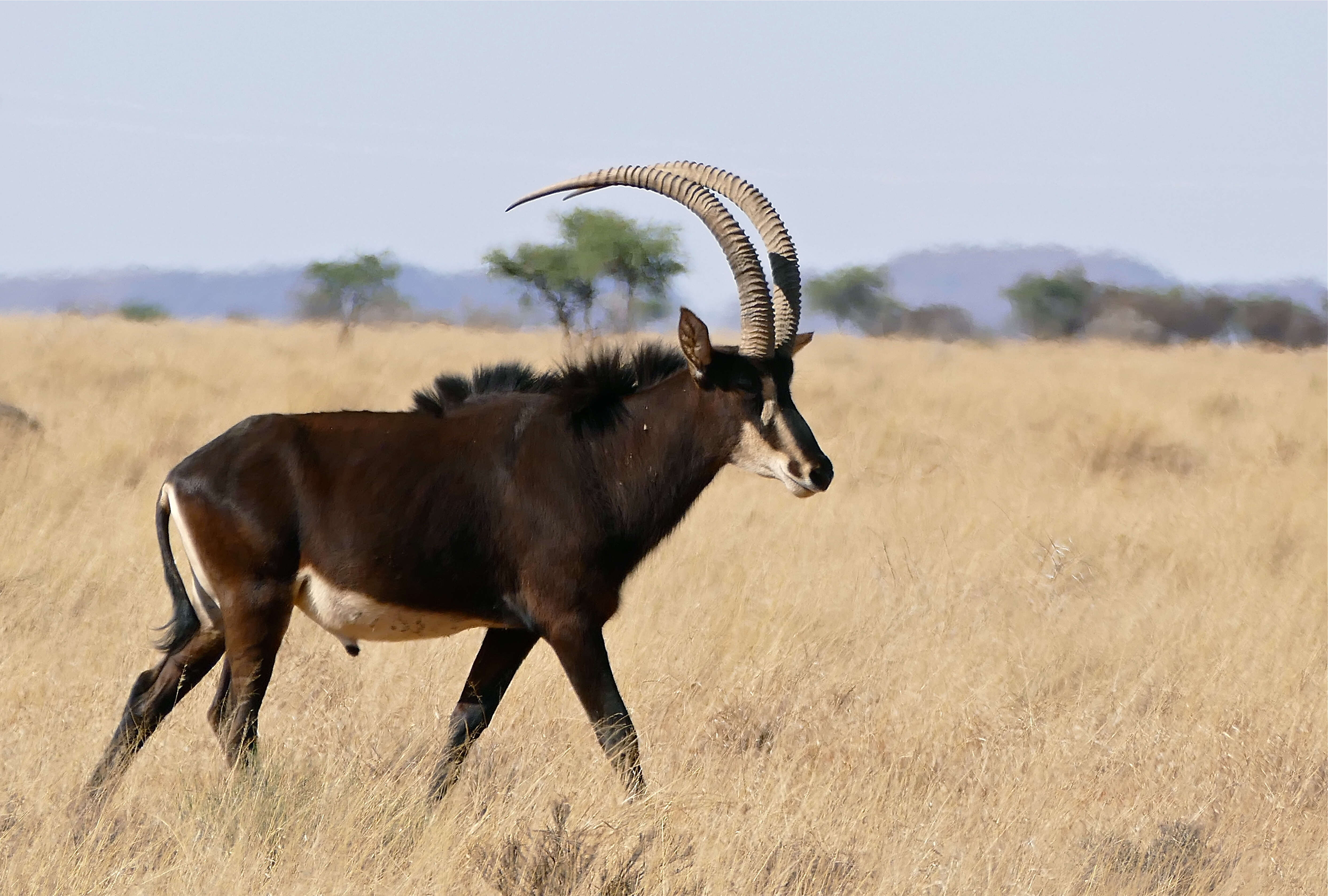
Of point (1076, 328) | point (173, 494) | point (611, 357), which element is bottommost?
point (1076, 328)

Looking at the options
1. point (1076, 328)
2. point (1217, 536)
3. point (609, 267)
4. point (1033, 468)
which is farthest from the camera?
point (1076, 328)

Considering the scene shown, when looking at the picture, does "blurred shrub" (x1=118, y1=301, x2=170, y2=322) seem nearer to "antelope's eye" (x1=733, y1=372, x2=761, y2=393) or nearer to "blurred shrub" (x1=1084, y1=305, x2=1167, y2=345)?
"antelope's eye" (x1=733, y1=372, x2=761, y2=393)

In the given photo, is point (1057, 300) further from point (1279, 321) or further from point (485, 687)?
point (485, 687)

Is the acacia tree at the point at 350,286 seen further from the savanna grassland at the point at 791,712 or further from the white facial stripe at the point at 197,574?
the white facial stripe at the point at 197,574

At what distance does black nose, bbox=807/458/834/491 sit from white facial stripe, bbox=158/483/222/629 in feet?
7.00

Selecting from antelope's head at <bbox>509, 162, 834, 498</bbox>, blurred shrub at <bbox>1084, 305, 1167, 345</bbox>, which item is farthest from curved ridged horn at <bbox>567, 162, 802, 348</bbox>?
blurred shrub at <bbox>1084, 305, 1167, 345</bbox>

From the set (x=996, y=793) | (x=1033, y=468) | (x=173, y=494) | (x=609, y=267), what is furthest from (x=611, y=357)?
(x=609, y=267)

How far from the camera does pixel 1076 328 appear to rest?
59.8m

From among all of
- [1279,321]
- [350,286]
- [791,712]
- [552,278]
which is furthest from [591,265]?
[1279,321]

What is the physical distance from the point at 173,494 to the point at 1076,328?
5827 centimetres

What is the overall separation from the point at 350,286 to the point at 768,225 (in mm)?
41167

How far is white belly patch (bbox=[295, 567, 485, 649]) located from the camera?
16.2ft

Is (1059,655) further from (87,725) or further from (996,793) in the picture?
(87,725)

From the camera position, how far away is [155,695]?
5.18 m
